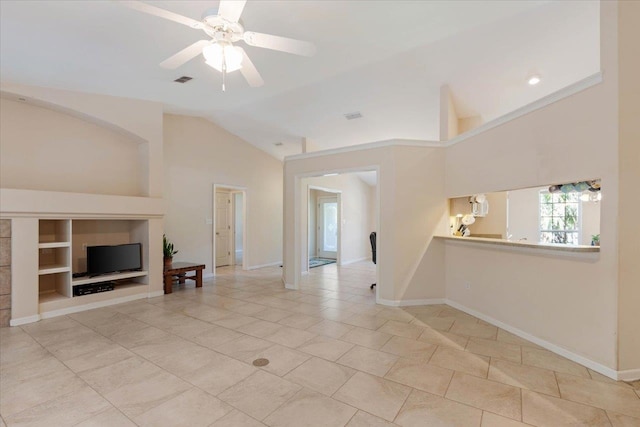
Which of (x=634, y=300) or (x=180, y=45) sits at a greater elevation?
(x=180, y=45)

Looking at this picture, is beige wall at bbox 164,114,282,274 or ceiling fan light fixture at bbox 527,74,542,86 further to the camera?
beige wall at bbox 164,114,282,274

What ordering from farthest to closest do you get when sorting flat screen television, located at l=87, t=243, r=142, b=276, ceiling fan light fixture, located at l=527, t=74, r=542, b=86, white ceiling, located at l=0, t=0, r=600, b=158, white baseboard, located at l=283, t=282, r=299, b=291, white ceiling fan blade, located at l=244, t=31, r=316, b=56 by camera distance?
1. white baseboard, located at l=283, t=282, r=299, b=291
2. flat screen television, located at l=87, t=243, r=142, b=276
3. ceiling fan light fixture, located at l=527, t=74, r=542, b=86
4. white ceiling, located at l=0, t=0, r=600, b=158
5. white ceiling fan blade, located at l=244, t=31, r=316, b=56

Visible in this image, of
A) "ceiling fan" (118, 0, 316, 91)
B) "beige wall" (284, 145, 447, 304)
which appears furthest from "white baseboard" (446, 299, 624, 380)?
"ceiling fan" (118, 0, 316, 91)

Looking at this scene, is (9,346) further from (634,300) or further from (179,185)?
(634,300)

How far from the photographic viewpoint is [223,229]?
8273 millimetres

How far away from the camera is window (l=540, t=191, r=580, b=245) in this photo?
7.67 m

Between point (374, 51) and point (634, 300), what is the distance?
3.68m

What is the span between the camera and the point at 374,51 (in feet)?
12.9

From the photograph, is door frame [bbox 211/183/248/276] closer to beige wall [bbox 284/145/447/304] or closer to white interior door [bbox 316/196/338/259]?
white interior door [bbox 316/196/338/259]

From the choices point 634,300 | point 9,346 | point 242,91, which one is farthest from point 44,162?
point 634,300

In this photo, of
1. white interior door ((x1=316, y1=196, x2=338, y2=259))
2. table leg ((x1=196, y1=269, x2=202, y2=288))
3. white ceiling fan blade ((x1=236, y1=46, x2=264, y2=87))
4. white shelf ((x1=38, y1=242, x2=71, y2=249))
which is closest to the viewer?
white ceiling fan blade ((x1=236, y1=46, x2=264, y2=87))

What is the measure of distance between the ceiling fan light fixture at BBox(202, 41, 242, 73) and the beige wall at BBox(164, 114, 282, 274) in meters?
4.09

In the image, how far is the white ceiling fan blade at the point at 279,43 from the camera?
2490 millimetres

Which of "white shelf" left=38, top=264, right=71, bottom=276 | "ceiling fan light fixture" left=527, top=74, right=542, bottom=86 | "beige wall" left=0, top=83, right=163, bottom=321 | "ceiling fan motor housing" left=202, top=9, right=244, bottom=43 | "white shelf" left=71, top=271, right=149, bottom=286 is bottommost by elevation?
"white shelf" left=71, top=271, right=149, bottom=286
